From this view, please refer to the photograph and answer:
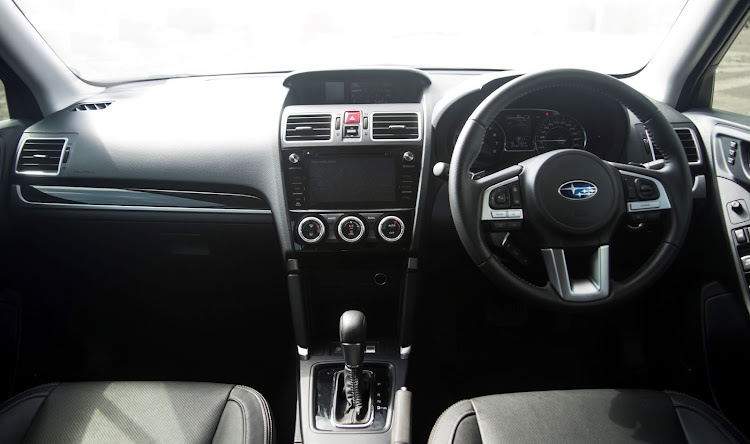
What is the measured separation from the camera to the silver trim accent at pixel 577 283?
4.66ft

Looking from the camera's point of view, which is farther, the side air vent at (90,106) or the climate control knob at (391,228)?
the side air vent at (90,106)

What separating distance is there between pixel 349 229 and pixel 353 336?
0.36 m

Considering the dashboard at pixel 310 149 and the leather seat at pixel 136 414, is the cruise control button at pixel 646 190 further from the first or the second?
the leather seat at pixel 136 414

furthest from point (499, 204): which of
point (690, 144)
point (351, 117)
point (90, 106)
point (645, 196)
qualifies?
point (90, 106)

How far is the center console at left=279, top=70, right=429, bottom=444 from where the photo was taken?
182 cm

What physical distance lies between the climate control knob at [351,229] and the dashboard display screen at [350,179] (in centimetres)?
7

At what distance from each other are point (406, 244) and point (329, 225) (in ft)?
0.91

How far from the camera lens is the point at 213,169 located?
6.36 feet

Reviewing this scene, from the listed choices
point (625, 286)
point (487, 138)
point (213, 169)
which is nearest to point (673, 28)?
point (487, 138)

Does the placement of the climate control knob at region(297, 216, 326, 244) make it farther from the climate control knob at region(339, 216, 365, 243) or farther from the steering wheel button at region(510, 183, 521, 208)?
the steering wheel button at region(510, 183, 521, 208)

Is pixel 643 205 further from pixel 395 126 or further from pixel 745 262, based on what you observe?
pixel 395 126

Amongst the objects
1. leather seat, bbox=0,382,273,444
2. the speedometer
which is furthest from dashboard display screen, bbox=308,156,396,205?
leather seat, bbox=0,382,273,444

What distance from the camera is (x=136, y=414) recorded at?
1.51m

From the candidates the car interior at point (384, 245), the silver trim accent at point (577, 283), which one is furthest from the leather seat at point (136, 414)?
the silver trim accent at point (577, 283)
